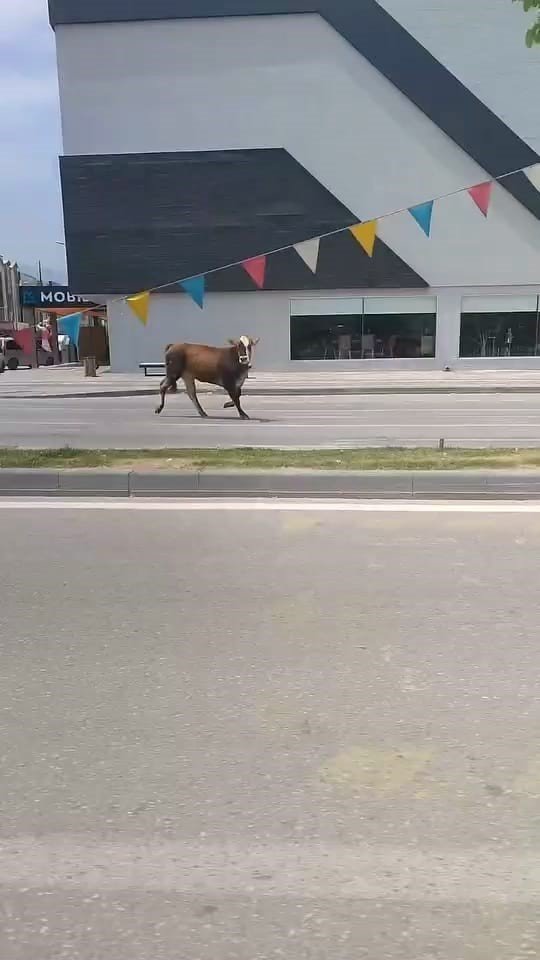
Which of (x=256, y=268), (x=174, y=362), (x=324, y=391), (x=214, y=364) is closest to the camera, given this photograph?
(x=214, y=364)

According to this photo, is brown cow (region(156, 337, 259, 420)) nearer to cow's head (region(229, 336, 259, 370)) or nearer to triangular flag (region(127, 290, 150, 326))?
cow's head (region(229, 336, 259, 370))

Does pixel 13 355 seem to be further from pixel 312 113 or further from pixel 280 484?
pixel 280 484

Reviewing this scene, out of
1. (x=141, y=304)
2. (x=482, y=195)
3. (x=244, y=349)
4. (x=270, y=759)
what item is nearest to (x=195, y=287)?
(x=141, y=304)

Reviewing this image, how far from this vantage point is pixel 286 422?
14.6 metres

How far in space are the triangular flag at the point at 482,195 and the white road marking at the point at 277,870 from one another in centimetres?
2716

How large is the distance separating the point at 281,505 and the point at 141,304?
21.7 meters

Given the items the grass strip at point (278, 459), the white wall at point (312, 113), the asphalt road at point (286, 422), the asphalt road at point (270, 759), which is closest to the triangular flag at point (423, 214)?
the white wall at point (312, 113)

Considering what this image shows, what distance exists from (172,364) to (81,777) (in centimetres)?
1203

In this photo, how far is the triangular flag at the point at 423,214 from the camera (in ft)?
86.8

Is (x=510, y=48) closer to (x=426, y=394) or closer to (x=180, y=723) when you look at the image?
(x=426, y=394)

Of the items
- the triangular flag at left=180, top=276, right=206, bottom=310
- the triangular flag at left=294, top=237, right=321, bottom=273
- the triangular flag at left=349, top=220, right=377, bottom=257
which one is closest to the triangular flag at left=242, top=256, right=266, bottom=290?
the triangular flag at left=294, top=237, right=321, bottom=273

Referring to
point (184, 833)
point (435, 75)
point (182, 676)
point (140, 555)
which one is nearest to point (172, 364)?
point (140, 555)

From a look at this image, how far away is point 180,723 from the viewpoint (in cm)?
340

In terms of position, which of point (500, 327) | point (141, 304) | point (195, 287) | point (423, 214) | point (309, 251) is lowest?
point (500, 327)
